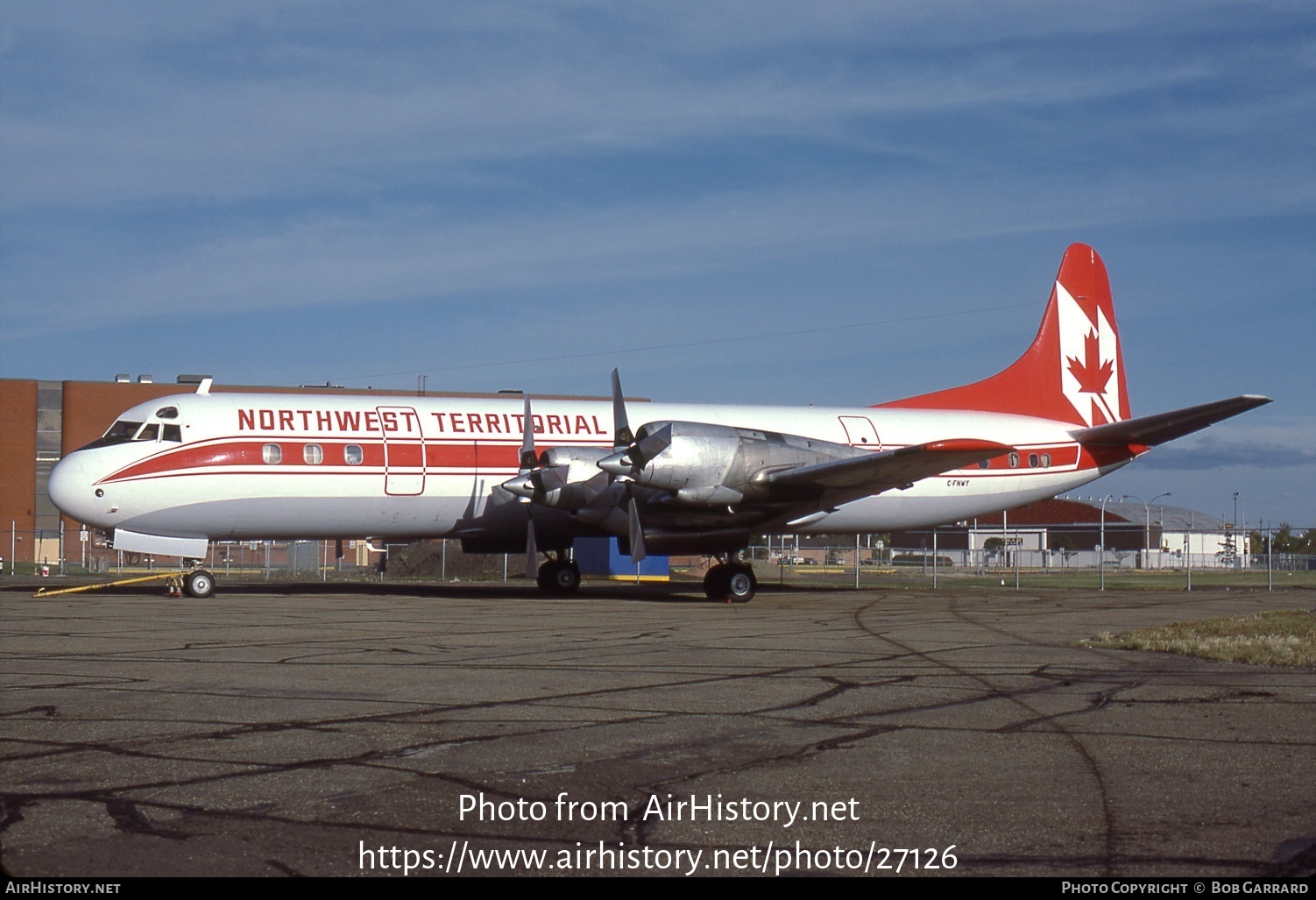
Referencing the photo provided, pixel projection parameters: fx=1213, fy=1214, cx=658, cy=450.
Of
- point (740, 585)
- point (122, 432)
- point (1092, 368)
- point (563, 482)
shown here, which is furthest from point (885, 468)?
point (122, 432)

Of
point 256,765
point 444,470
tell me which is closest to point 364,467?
point 444,470

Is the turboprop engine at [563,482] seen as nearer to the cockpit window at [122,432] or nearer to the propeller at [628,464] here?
the propeller at [628,464]

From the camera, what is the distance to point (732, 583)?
24.4 metres

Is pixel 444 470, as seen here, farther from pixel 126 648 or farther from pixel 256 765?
pixel 256 765

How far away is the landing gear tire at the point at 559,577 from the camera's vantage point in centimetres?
2744

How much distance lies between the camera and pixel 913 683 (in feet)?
35.0

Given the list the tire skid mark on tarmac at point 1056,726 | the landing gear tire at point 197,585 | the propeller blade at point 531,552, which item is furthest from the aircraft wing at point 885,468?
the landing gear tire at point 197,585

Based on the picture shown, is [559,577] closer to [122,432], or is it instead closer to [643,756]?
[122,432]

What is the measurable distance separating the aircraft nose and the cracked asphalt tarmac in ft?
29.3

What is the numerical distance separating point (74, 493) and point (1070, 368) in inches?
940

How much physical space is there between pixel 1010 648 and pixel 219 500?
15.8 metres

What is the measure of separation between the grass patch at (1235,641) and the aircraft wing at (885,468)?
4923 mm

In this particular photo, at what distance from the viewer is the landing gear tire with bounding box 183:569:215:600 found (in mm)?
23594

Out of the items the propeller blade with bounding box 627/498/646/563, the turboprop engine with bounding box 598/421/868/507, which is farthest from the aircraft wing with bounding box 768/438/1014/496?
the propeller blade with bounding box 627/498/646/563
